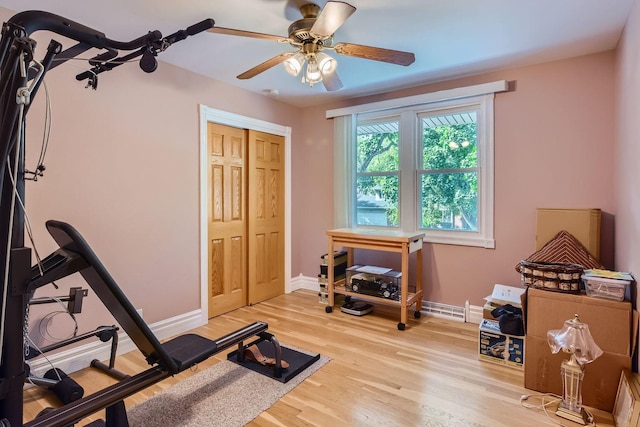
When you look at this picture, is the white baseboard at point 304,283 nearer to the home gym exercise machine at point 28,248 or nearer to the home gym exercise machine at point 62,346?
the home gym exercise machine at point 62,346

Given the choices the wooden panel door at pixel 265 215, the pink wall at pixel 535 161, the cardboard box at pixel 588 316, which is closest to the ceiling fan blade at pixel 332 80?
the pink wall at pixel 535 161

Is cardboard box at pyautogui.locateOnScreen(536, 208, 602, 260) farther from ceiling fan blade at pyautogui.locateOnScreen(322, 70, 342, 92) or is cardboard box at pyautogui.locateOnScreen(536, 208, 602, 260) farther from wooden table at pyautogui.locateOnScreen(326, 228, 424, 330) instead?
ceiling fan blade at pyautogui.locateOnScreen(322, 70, 342, 92)

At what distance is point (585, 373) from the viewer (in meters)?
1.99

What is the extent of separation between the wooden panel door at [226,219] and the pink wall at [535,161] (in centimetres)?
192

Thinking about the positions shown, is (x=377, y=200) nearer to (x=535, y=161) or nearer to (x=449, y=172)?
(x=449, y=172)

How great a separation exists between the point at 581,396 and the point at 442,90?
2.75 meters

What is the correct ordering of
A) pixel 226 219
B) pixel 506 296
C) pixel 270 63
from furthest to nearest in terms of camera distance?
1. pixel 226 219
2. pixel 506 296
3. pixel 270 63

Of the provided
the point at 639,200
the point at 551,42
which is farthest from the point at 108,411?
the point at 551,42

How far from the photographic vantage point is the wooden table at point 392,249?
313 cm

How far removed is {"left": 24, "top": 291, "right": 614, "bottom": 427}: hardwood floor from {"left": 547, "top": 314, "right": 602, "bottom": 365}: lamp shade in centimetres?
36

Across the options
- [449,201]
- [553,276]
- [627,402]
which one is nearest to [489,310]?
[553,276]

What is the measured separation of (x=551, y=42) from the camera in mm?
2574

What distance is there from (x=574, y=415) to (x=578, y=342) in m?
0.41

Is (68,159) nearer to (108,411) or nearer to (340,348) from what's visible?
(108,411)
